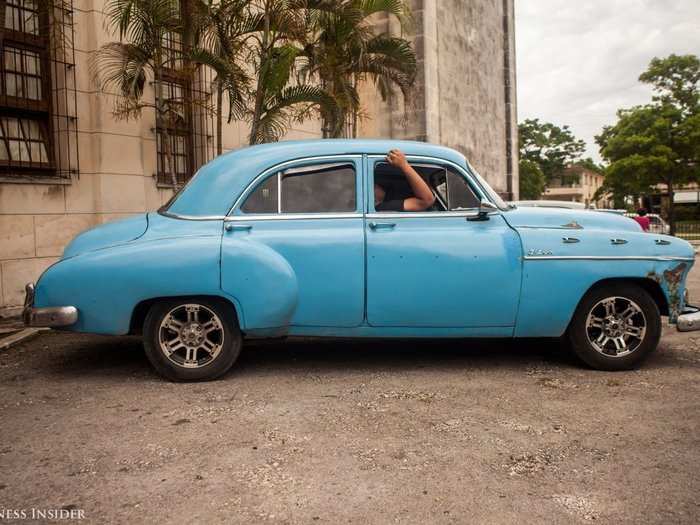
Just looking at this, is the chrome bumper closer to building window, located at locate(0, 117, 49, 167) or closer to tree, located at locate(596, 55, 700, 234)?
building window, located at locate(0, 117, 49, 167)

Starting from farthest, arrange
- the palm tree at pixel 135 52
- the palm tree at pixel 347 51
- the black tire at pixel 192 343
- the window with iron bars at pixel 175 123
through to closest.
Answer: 1. the window with iron bars at pixel 175 123
2. the palm tree at pixel 347 51
3. the palm tree at pixel 135 52
4. the black tire at pixel 192 343

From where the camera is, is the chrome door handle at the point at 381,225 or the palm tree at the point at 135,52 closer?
the chrome door handle at the point at 381,225

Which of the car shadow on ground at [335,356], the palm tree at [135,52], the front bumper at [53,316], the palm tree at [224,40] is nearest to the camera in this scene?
the front bumper at [53,316]


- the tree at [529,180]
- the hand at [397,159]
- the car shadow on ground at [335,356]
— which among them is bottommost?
the car shadow on ground at [335,356]

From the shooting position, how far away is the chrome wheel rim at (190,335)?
468 cm

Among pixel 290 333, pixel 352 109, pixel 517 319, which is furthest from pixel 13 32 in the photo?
pixel 517 319

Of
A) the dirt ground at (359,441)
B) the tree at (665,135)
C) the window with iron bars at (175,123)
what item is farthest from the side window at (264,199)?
the tree at (665,135)

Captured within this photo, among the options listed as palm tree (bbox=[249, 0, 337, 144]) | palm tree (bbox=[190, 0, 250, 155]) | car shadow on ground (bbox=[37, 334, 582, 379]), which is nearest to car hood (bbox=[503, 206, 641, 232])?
car shadow on ground (bbox=[37, 334, 582, 379])

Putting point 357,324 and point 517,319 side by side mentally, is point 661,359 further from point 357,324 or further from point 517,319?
point 357,324

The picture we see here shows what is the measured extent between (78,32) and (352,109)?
173 inches

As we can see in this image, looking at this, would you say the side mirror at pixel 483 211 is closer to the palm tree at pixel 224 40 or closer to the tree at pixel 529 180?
the palm tree at pixel 224 40

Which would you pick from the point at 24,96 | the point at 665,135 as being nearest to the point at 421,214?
the point at 24,96

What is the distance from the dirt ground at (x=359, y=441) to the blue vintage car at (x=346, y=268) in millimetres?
380

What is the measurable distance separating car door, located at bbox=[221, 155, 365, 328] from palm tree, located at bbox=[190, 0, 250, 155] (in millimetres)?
4552
